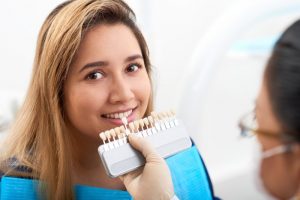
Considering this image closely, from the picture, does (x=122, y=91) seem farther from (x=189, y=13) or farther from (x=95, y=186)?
(x=189, y=13)

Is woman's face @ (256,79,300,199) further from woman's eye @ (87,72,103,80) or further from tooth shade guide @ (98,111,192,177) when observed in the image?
woman's eye @ (87,72,103,80)

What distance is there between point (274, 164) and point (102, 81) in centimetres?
45

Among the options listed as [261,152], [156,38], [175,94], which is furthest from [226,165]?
[261,152]

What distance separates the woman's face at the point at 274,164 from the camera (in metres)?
0.66

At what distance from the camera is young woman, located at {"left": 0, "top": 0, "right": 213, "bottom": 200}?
0.96 metres

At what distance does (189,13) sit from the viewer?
1845 millimetres

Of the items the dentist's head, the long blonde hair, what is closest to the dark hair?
the dentist's head

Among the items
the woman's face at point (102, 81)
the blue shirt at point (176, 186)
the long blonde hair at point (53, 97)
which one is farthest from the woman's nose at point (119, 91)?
the blue shirt at point (176, 186)

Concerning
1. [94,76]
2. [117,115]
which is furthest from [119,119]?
[94,76]

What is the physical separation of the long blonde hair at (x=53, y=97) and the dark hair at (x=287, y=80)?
18.5 inches

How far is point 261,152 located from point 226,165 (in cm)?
155

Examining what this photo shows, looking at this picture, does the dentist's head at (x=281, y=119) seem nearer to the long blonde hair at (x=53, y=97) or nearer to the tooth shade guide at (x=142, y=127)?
the tooth shade guide at (x=142, y=127)

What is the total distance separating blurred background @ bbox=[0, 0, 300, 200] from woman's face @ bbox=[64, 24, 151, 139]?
28 cm

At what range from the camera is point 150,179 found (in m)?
0.92
